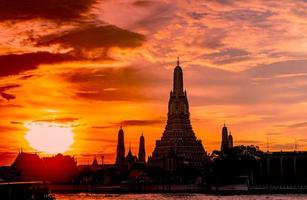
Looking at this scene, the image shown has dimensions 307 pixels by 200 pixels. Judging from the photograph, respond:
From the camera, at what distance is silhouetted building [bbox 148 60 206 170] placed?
167000 mm

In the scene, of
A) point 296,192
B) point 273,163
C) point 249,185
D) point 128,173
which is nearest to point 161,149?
point 128,173

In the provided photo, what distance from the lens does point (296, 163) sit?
158375mm

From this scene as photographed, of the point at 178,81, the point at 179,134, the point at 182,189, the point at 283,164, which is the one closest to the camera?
the point at 182,189

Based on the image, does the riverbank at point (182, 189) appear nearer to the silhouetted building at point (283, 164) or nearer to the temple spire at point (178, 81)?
the silhouetted building at point (283, 164)

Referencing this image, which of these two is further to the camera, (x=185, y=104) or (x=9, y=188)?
(x=185, y=104)

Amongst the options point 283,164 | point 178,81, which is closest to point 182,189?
point 283,164

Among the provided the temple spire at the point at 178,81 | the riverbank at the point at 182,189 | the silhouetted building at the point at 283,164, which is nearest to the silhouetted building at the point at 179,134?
the temple spire at the point at 178,81

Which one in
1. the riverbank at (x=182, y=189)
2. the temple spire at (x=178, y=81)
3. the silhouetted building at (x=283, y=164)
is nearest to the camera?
the riverbank at (x=182, y=189)

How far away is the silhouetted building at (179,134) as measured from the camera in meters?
167

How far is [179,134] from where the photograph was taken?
16850 centimetres

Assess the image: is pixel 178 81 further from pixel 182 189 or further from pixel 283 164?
pixel 182 189

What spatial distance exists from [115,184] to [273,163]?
41.9 metres

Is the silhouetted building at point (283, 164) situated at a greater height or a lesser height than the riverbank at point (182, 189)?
greater

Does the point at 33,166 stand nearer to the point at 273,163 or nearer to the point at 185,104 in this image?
the point at 185,104
